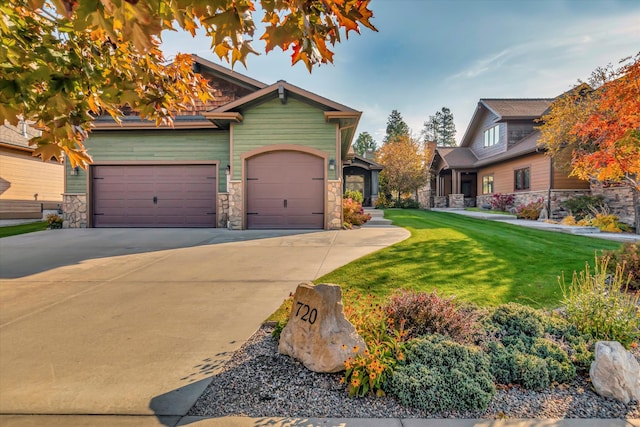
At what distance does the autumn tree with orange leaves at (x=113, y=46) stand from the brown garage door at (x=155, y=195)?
988 cm

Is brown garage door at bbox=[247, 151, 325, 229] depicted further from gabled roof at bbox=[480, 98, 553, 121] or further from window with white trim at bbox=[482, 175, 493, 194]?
window with white trim at bbox=[482, 175, 493, 194]

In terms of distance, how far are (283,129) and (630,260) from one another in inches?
391

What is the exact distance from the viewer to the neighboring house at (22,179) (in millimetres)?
16125

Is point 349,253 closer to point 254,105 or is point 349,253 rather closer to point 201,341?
point 201,341

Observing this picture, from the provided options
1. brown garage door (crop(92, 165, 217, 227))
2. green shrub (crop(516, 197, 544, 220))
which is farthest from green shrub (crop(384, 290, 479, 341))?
green shrub (crop(516, 197, 544, 220))

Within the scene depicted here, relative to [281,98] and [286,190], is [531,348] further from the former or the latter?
[281,98]

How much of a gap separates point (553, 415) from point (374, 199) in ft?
80.0

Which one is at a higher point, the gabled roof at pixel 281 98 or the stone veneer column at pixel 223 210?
the gabled roof at pixel 281 98

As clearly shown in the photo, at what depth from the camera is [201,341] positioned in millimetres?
3406

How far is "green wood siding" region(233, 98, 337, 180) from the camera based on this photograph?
1177 cm

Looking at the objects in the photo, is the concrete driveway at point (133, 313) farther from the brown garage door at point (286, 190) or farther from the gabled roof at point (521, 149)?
the gabled roof at point (521, 149)

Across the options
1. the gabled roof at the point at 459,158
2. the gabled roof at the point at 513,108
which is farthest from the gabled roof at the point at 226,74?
the gabled roof at the point at 459,158

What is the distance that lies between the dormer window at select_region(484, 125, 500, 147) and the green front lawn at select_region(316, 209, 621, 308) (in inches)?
582

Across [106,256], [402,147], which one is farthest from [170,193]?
[402,147]
